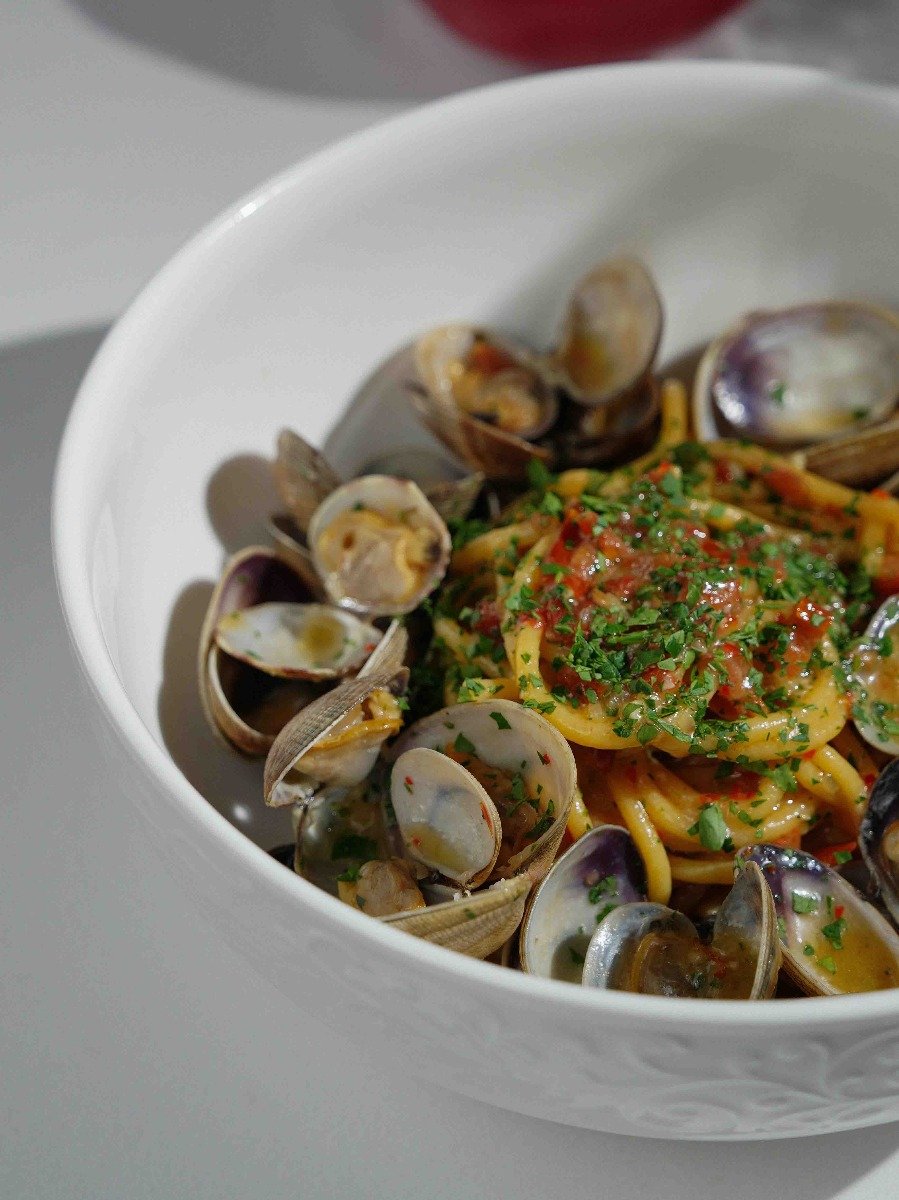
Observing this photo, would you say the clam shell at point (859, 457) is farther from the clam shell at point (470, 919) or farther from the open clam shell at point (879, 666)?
the clam shell at point (470, 919)

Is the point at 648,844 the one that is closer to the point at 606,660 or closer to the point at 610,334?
the point at 606,660

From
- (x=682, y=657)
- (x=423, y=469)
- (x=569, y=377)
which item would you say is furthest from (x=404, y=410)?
(x=682, y=657)

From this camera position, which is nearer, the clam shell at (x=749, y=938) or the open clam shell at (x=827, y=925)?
the clam shell at (x=749, y=938)

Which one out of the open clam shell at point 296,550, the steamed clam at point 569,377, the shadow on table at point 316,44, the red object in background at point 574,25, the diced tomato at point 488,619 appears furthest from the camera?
the shadow on table at point 316,44

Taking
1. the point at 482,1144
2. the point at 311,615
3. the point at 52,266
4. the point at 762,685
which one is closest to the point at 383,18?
the point at 52,266

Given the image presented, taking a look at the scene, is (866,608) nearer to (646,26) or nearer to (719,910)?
(719,910)

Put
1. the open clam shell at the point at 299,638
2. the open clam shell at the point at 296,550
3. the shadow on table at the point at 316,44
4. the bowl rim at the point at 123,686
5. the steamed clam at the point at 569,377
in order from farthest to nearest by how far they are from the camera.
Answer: the shadow on table at the point at 316,44
the steamed clam at the point at 569,377
the open clam shell at the point at 296,550
the open clam shell at the point at 299,638
the bowl rim at the point at 123,686

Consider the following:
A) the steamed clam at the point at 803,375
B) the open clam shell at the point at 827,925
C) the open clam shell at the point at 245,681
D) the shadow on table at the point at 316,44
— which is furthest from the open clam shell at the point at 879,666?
the shadow on table at the point at 316,44
